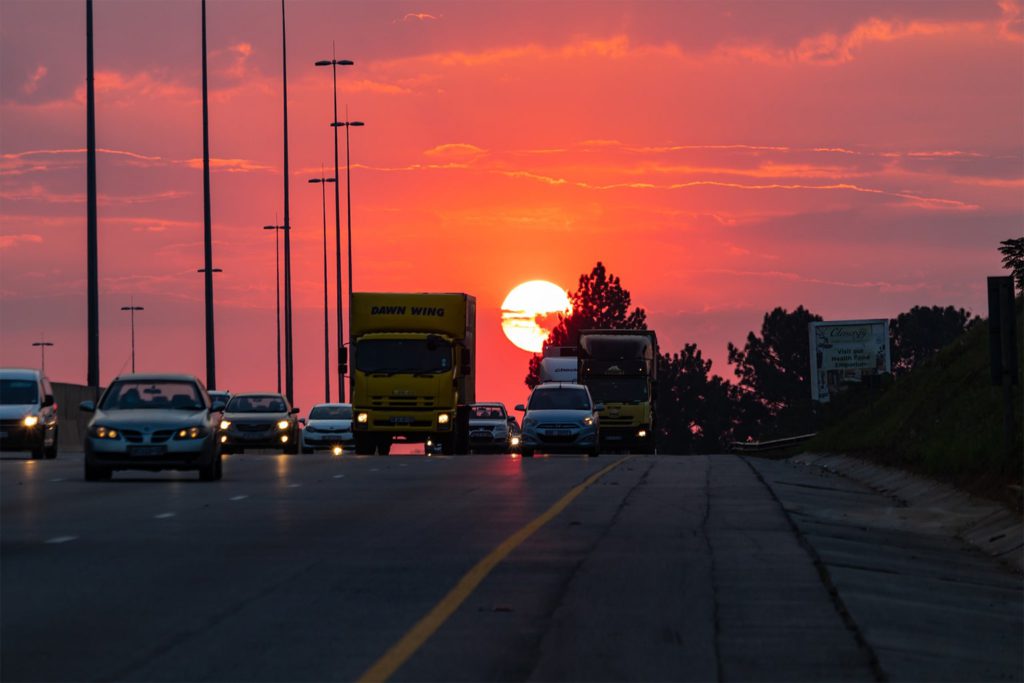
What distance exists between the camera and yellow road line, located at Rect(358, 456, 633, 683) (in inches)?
401

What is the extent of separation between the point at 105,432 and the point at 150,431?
0.75 meters

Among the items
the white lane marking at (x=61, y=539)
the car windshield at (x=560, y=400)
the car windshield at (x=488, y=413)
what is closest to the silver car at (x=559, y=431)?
the car windshield at (x=560, y=400)

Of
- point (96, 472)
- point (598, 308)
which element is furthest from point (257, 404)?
point (598, 308)

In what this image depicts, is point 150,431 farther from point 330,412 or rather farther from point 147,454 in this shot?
point 330,412

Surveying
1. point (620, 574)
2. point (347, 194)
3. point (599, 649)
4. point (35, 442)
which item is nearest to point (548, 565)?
point (620, 574)

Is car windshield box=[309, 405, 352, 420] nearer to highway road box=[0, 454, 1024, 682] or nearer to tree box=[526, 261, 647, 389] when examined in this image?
highway road box=[0, 454, 1024, 682]

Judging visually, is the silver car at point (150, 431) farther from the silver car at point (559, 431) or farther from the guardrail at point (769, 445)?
the guardrail at point (769, 445)

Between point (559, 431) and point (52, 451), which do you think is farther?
point (559, 431)

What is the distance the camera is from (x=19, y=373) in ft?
141

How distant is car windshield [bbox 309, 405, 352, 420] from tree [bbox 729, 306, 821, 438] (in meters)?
119

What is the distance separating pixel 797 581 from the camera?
14.4 metres

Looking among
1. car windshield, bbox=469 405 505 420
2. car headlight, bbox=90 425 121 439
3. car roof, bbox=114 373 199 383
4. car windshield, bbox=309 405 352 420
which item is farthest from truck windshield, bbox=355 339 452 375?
car windshield, bbox=469 405 505 420

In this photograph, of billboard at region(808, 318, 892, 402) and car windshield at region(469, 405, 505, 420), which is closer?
car windshield at region(469, 405, 505, 420)

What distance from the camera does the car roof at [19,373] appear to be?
42750 millimetres
